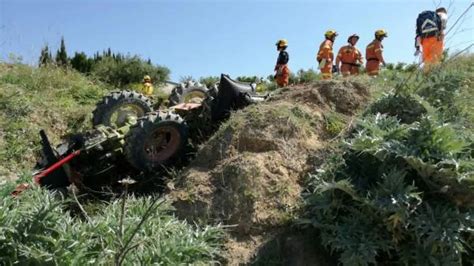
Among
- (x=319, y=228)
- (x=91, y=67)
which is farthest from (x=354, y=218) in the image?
(x=91, y=67)

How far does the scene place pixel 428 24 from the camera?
9055mm

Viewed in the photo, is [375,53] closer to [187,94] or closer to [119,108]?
[187,94]

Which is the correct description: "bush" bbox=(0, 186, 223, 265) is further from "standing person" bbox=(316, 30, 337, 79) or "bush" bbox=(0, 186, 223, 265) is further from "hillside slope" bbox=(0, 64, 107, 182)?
"standing person" bbox=(316, 30, 337, 79)

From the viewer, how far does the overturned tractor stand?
20.0 ft

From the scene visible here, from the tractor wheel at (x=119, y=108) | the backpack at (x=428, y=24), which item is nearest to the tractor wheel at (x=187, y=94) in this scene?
the tractor wheel at (x=119, y=108)

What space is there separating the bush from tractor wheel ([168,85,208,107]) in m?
4.22

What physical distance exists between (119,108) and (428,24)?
5.33 metres

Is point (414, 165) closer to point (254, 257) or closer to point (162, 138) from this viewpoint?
point (254, 257)

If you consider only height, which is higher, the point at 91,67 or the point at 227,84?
the point at 91,67

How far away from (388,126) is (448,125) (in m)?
0.54

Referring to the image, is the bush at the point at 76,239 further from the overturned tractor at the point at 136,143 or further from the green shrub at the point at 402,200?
the overturned tractor at the point at 136,143

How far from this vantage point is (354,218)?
4.22 metres

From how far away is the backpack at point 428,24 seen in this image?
8.78m

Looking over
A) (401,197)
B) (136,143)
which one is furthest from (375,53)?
(401,197)
